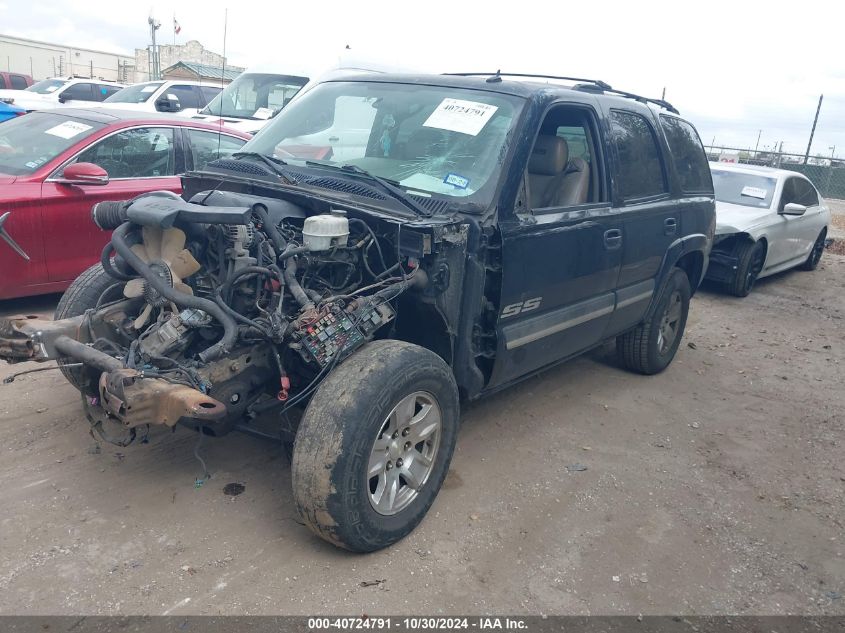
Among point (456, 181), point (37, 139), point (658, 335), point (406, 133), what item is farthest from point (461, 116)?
A: point (37, 139)

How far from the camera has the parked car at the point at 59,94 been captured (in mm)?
13712

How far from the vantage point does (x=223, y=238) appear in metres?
3.11

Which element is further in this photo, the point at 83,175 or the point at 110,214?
the point at 83,175

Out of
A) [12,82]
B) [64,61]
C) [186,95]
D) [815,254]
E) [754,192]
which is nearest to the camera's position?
[754,192]

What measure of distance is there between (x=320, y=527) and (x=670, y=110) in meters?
4.26

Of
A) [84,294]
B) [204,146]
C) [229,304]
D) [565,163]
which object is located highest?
[565,163]

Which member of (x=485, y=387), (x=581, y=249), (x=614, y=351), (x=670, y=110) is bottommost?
(x=614, y=351)

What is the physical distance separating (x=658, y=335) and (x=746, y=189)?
4.95 metres

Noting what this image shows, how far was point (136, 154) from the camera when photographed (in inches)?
242

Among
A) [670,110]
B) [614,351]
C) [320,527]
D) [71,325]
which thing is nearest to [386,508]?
[320,527]

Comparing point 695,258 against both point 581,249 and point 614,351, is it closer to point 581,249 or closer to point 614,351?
point 614,351

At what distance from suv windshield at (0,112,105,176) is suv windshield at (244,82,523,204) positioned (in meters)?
2.40

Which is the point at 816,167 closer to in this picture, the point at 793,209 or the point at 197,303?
the point at 793,209

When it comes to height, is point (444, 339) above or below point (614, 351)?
above
